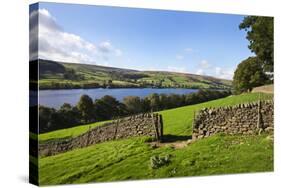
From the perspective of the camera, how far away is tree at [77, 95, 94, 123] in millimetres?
12148

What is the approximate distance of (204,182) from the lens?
12.6 m

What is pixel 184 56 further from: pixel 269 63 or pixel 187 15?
pixel 269 63

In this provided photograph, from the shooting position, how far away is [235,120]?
13766 mm

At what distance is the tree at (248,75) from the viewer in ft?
45.9

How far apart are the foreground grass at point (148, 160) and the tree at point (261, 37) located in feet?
6.57

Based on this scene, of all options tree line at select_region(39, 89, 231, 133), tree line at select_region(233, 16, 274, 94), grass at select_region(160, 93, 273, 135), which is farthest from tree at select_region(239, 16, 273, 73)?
tree line at select_region(39, 89, 231, 133)

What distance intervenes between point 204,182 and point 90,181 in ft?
8.52

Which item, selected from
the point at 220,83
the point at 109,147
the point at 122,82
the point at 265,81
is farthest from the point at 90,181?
the point at 265,81

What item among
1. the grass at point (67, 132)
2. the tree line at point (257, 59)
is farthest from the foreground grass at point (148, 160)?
the tree line at point (257, 59)

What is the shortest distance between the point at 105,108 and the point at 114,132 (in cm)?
62

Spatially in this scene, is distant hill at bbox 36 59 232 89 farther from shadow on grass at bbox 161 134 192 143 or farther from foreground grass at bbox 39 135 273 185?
foreground grass at bbox 39 135 273 185

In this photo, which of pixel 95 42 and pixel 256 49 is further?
pixel 256 49

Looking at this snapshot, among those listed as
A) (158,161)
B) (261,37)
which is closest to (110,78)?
(158,161)

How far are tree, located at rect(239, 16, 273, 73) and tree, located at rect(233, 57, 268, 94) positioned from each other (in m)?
0.20
